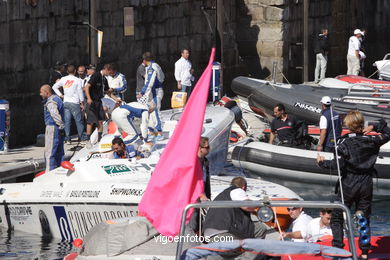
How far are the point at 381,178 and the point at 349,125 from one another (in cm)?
585

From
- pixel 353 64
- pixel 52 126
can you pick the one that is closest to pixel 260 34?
pixel 353 64

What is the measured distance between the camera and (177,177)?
8062 mm

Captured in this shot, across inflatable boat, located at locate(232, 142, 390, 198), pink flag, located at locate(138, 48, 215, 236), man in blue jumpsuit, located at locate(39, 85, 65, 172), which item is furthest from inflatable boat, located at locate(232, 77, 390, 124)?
pink flag, located at locate(138, 48, 215, 236)

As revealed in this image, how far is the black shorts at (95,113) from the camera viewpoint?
18.5 metres

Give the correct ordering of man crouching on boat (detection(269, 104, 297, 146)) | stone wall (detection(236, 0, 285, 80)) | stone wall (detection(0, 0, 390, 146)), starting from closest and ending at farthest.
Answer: man crouching on boat (detection(269, 104, 297, 146)), stone wall (detection(0, 0, 390, 146)), stone wall (detection(236, 0, 285, 80))

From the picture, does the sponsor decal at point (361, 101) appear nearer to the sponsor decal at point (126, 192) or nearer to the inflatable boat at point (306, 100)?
the inflatable boat at point (306, 100)

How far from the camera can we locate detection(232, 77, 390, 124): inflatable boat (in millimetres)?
18906

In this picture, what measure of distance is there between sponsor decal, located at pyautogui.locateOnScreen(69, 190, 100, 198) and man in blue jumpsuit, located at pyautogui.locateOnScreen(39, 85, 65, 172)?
2291 mm

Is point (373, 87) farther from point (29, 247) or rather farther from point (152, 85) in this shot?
point (29, 247)

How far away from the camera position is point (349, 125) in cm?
980

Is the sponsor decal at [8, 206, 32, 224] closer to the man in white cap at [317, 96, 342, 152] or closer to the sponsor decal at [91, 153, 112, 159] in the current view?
the sponsor decal at [91, 153, 112, 159]

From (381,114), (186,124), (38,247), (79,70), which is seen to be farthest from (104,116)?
(186,124)

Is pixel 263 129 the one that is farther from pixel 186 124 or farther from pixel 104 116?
pixel 186 124

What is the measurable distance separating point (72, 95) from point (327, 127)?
200 inches
